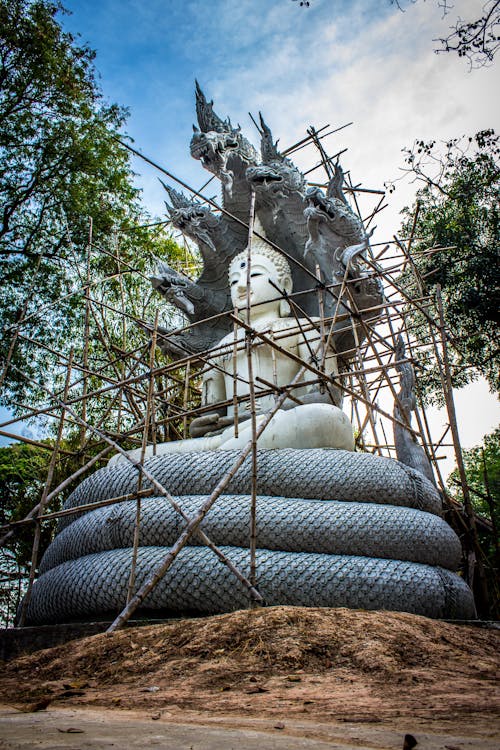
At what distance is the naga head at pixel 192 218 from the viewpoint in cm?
678

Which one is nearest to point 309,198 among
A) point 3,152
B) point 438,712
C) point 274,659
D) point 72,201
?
point 274,659

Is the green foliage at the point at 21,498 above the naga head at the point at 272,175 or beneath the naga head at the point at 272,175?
beneath

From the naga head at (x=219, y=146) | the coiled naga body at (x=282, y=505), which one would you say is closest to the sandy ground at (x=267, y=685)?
the coiled naga body at (x=282, y=505)

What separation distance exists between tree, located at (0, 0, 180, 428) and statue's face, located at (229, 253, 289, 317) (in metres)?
3.21

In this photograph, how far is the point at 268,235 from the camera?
6.77 m

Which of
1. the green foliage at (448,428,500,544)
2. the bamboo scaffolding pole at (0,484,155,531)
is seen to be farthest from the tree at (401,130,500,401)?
the bamboo scaffolding pole at (0,484,155,531)

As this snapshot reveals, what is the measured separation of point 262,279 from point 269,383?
81.7 inches

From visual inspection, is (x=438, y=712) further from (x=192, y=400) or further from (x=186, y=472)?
(x=192, y=400)

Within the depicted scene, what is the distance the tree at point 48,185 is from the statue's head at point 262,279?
316 centimetres

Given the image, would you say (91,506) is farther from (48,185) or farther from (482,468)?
(482,468)

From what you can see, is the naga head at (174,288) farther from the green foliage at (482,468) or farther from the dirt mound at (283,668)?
the green foliage at (482,468)

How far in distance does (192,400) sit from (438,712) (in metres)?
7.28

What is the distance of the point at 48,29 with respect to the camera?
9.60 m

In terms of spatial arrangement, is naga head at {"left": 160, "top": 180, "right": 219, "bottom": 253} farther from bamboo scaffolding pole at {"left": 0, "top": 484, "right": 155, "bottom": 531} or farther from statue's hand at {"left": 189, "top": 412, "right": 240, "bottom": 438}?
bamboo scaffolding pole at {"left": 0, "top": 484, "right": 155, "bottom": 531}
